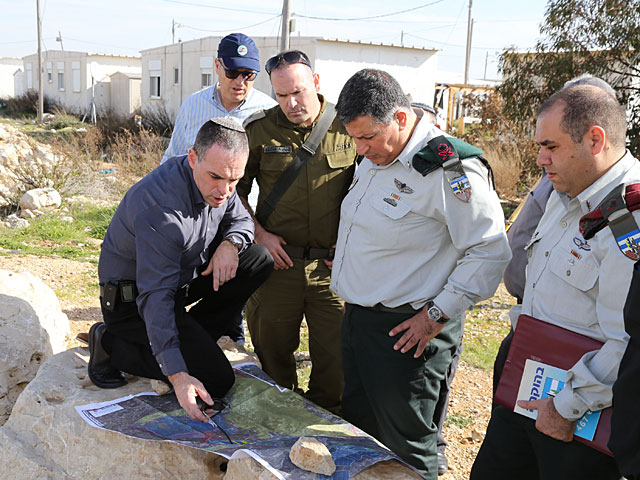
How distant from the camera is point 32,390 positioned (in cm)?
304

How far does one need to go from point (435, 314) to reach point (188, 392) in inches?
45.4

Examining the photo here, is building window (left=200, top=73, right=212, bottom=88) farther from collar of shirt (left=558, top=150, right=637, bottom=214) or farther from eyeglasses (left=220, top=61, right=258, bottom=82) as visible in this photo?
collar of shirt (left=558, top=150, right=637, bottom=214)

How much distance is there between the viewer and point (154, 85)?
27844 mm

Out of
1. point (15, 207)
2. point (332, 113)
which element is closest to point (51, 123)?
point (15, 207)

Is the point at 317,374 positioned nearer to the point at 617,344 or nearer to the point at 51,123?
the point at 617,344

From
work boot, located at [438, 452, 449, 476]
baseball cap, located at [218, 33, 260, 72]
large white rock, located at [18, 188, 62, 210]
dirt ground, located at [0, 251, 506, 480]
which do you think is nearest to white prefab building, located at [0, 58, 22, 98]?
large white rock, located at [18, 188, 62, 210]

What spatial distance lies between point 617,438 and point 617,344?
1.12 ft

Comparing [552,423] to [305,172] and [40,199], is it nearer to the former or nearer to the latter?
[305,172]

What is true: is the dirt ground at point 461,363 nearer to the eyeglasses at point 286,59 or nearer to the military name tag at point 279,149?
the military name tag at point 279,149

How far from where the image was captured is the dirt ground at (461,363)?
3877 millimetres

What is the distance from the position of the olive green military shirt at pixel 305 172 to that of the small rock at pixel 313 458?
4.50 feet

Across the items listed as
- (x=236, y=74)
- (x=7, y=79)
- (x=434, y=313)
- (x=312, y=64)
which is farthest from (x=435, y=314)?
(x=7, y=79)

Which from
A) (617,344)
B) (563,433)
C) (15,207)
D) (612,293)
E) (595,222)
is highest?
(595,222)

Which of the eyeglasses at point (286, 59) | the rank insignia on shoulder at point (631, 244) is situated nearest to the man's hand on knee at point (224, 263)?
the eyeglasses at point (286, 59)
